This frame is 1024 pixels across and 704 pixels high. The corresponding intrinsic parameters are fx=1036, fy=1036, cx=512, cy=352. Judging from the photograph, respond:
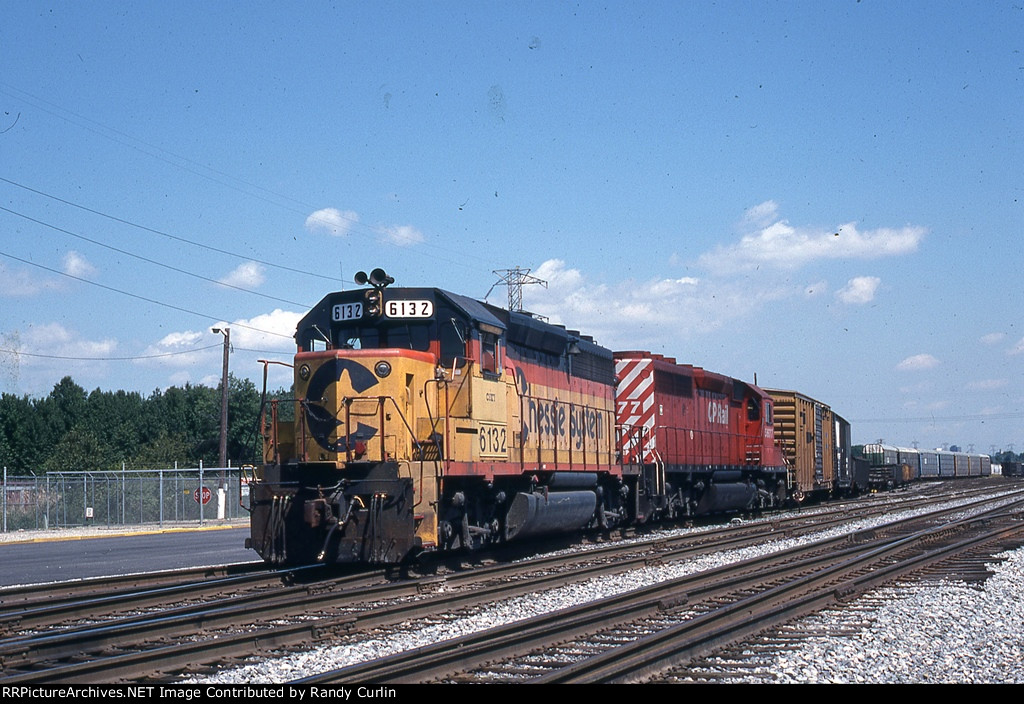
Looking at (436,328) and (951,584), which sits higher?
(436,328)

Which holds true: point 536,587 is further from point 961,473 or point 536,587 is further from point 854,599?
point 961,473

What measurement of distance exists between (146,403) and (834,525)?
296 feet

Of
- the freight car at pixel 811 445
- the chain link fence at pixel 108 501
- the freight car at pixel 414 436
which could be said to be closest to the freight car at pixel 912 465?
the freight car at pixel 811 445

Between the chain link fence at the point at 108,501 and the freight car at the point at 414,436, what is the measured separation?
691 inches

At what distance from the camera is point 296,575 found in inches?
530

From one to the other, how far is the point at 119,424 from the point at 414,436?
295 ft

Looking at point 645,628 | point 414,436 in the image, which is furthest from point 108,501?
point 645,628

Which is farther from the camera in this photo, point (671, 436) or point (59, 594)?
point (671, 436)

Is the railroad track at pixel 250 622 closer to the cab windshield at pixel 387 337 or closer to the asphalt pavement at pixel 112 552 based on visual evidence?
the cab windshield at pixel 387 337

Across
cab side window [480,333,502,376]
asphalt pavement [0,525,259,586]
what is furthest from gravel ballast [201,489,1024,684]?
asphalt pavement [0,525,259,586]

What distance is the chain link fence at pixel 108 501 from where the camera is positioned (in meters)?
32.8
